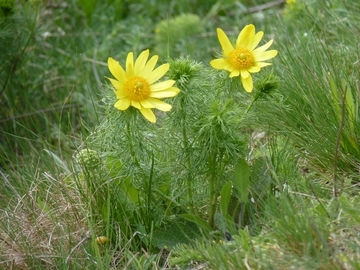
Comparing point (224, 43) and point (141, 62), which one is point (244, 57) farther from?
point (141, 62)

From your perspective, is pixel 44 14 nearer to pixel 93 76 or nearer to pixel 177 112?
pixel 93 76

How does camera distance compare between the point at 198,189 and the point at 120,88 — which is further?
the point at 198,189

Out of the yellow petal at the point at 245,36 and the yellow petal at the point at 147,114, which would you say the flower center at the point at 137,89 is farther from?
the yellow petal at the point at 245,36

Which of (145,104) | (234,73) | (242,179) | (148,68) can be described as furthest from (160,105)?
(242,179)

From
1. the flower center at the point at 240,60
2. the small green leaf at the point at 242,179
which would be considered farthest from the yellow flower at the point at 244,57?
the small green leaf at the point at 242,179

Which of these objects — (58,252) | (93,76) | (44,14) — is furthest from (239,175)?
(44,14)

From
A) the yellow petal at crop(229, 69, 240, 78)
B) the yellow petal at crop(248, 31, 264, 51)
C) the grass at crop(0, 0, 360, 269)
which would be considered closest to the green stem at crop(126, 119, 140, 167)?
the grass at crop(0, 0, 360, 269)
